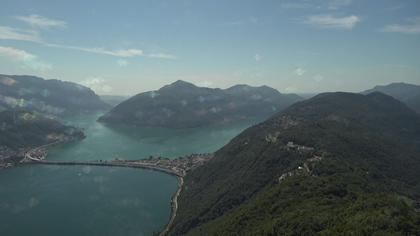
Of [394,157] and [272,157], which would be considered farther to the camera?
[394,157]

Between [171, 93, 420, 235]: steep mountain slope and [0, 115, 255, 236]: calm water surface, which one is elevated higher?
[171, 93, 420, 235]: steep mountain slope

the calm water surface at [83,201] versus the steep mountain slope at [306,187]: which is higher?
the steep mountain slope at [306,187]

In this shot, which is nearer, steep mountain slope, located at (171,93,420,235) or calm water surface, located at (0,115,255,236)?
steep mountain slope, located at (171,93,420,235)

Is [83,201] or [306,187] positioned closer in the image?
[306,187]

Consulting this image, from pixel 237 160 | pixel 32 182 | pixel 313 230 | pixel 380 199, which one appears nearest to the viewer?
pixel 313 230

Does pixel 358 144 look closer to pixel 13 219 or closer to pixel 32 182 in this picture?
pixel 13 219

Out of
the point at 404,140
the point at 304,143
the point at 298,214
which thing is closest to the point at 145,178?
the point at 304,143

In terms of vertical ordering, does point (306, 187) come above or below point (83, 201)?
above

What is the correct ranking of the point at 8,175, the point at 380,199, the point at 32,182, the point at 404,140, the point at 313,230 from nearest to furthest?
the point at 313,230
the point at 380,199
the point at 32,182
the point at 8,175
the point at 404,140
